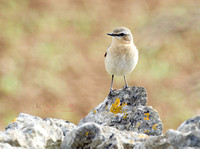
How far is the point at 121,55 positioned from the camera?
26.2ft

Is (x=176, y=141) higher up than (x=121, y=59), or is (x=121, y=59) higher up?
(x=121, y=59)

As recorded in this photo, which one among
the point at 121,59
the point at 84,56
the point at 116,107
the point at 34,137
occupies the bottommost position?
the point at 34,137

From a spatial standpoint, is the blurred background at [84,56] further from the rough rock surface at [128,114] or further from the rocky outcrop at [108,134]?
the rocky outcrop at [108,134]

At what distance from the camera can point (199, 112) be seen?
13922 millimetres

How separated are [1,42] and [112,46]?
9238 millimetres

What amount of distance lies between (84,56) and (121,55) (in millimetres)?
9307

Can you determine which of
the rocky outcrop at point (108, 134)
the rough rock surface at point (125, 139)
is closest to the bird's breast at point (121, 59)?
the rocky outcrop at point (108, 134)

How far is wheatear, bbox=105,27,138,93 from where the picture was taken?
7953mm

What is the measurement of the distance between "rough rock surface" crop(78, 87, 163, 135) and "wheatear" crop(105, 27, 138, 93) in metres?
1.46

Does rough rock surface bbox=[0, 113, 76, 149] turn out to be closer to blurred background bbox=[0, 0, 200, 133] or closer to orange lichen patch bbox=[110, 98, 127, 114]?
orange lichen patch bbox=[110, 98, 127, 114]

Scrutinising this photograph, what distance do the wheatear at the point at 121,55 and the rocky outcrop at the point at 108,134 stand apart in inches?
89.2

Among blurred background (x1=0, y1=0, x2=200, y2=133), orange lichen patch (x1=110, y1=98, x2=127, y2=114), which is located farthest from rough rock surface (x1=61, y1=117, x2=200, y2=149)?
blurred background (x1=0, y1=0, x2=200, y2=133)

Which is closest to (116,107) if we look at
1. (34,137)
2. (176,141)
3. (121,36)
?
(34,137)

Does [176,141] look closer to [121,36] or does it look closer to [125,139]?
[125,139]
